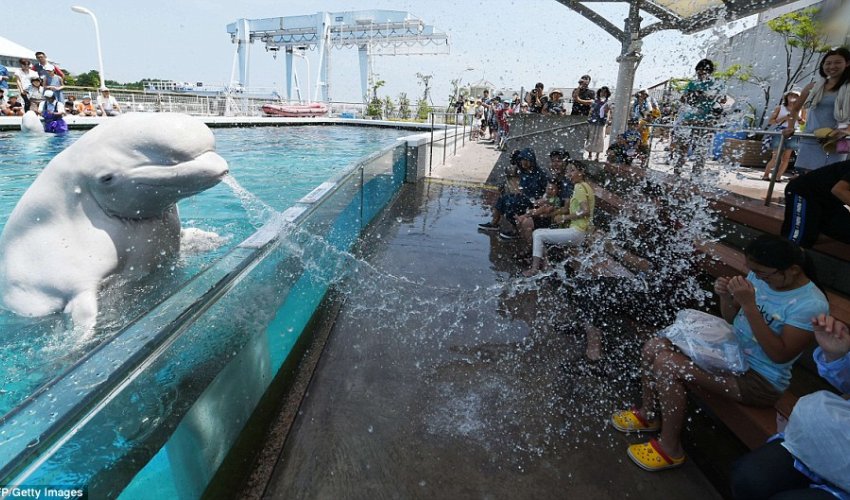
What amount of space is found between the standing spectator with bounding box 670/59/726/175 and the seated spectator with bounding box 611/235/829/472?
16.4ft

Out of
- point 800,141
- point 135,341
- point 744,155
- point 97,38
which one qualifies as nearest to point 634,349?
point 135,341

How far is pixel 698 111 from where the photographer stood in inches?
284

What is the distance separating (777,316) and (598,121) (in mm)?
8615

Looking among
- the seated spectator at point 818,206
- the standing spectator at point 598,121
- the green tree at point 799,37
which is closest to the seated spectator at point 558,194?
the seated spectator at point 818,206

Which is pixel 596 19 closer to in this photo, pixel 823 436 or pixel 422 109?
pixel 823 436

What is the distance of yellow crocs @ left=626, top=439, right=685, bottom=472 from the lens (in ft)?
8.52

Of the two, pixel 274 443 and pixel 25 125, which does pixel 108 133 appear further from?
pixel 25 125

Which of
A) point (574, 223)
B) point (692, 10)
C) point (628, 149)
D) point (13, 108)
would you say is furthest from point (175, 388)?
point (13, 108)

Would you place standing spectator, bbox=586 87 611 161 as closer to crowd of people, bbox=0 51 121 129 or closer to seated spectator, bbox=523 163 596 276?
seated spectator, bbox=523 163 596 276

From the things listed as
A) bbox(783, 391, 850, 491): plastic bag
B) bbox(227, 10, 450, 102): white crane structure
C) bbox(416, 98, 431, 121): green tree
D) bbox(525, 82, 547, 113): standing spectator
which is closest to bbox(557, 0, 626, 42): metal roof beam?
bbox(525, 82, 547, 113): standing spectator

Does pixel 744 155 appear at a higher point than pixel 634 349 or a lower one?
higher

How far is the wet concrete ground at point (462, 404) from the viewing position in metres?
2.47

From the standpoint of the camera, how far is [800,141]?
5500mm

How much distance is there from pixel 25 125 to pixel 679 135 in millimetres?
18858
